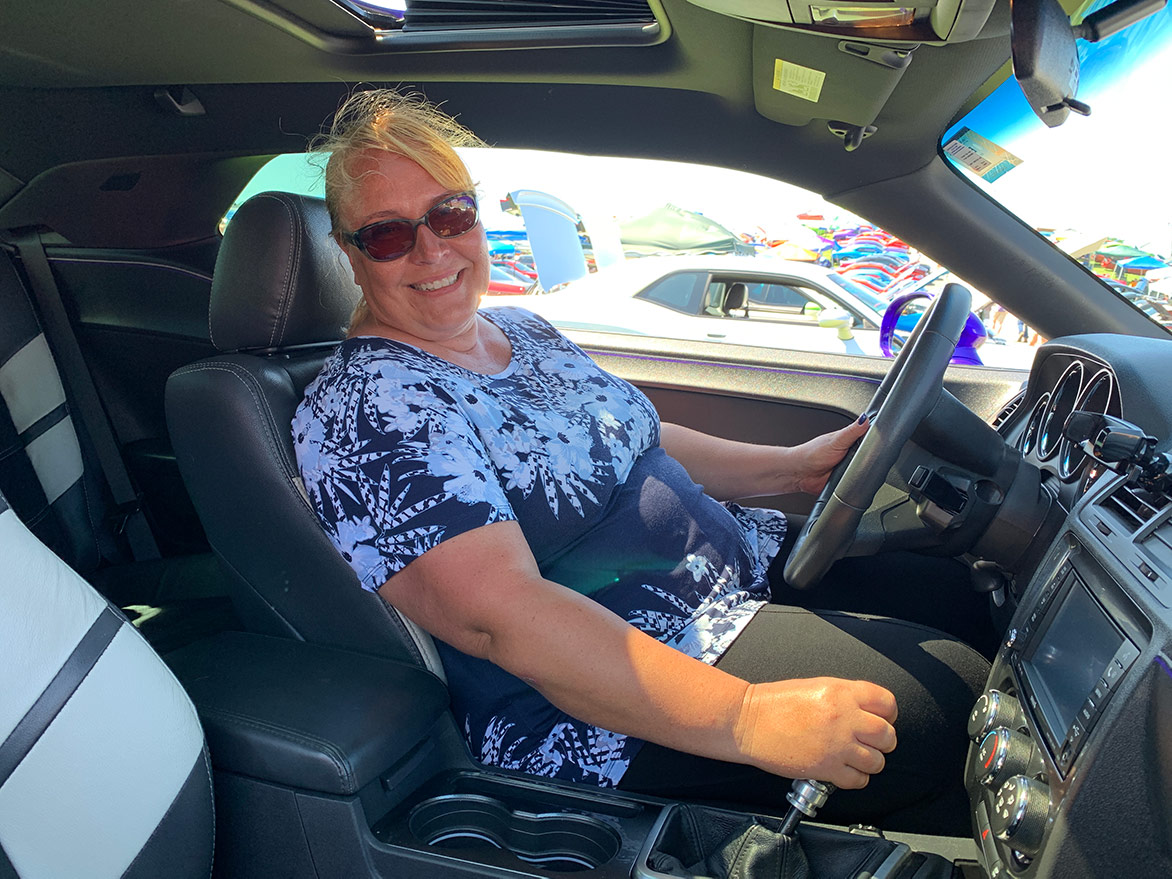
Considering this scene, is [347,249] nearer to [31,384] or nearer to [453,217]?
[453,217]

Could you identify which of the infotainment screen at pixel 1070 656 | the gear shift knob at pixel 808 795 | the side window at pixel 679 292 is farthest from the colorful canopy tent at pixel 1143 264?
the side window at pixel 679 292

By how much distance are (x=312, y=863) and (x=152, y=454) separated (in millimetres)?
1375

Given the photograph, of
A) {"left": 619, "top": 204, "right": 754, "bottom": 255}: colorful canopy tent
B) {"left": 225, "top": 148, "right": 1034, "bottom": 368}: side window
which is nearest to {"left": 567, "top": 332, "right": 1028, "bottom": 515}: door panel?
{"left": 225, "top": 148, "right": 1034, "bottom": 368}: side window

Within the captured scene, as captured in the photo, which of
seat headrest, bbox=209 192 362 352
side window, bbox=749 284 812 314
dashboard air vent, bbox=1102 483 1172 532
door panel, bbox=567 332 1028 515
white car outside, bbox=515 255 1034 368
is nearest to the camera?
dashboard air vent, bbox=1102 483 1172 532

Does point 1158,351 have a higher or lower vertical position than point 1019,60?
lower

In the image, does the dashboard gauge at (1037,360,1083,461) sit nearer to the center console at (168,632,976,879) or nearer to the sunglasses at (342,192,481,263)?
the center console at (168,632,976,879)

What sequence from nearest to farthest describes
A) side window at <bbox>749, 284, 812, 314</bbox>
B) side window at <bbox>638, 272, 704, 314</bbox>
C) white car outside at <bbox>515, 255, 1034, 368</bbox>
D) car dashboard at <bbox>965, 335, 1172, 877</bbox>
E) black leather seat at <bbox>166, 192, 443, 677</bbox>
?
car dashboard at <bbox>965, 335, 1172, 877</bbox>, black leather seat at <bbox>166, 192, 443, 677</bbox>, white car outside at <bbox>515, 255, 1034, 368</bbox>, side window at <bbox>638, 272, 704, 314</bbox>, side window at <bbox>749, 284, 812, 314</bbox>

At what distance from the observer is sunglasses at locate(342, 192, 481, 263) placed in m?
1.49

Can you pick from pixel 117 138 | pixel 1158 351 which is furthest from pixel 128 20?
pixel 1158 351

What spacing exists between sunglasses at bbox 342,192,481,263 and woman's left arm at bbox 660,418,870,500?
692 mm

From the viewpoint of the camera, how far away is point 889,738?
1083 millimetres

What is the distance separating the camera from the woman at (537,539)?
3.72ft

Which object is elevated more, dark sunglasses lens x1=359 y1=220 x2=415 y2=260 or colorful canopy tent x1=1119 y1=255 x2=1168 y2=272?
dark sunglasses lens x1=359 y1=220 x2=415 y2=260

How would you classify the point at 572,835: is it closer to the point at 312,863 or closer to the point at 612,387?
the point at 312,863
